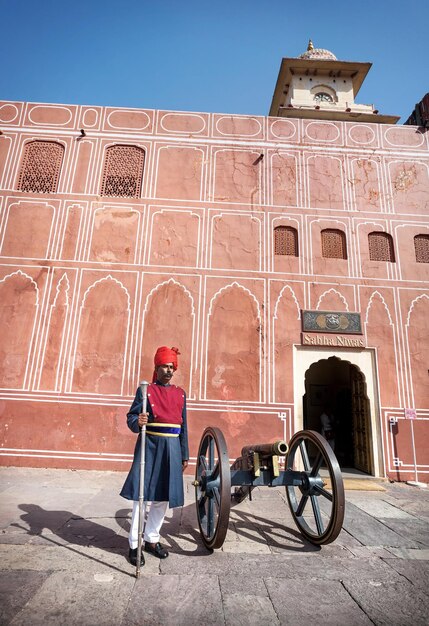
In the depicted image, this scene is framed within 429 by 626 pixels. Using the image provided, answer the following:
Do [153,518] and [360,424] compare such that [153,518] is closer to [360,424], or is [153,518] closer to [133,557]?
[133,557]

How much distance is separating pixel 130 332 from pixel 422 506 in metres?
6.13

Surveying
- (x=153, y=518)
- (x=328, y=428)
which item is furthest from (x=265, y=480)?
(x=328, y=428)

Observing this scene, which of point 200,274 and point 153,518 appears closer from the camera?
point 153,518

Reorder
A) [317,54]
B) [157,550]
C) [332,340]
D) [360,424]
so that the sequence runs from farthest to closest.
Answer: [317,54] < [360,424] < [332,340] < [157,550]

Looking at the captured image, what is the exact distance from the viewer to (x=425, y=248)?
891 centimetres

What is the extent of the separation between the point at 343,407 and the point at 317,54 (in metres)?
17.2

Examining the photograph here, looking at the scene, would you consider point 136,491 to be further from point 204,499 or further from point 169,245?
point 169,245

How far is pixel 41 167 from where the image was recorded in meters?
9.08

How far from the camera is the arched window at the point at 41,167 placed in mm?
8922

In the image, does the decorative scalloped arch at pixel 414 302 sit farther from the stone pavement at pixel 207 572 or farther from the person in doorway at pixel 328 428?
the stone pavement at pixel 207 572

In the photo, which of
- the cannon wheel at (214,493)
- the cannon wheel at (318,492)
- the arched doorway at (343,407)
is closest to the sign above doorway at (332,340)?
the arched doorway at (343,407)

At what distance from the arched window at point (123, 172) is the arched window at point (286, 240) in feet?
11.8

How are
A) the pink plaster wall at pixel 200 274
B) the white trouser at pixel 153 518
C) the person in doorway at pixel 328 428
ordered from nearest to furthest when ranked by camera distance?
1. the white trouser at pixel 153 518
2. the pink plaster wall at pixel 200 274
3. the person in doorway at pixel 328 428

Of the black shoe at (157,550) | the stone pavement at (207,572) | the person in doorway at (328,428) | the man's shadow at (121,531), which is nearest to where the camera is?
the stone pavement at (207,572)
